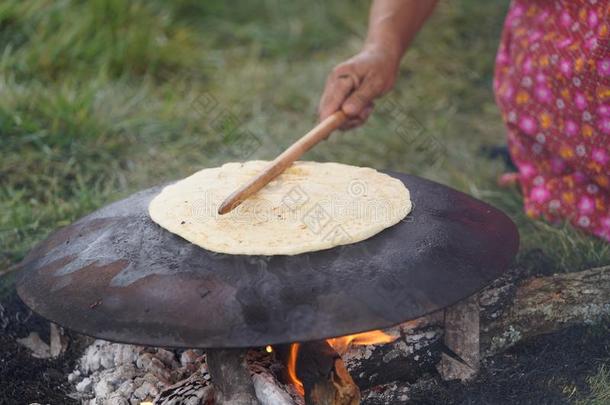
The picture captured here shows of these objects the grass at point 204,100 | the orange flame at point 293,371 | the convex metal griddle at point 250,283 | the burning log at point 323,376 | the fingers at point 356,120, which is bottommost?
the grass at point 204,100

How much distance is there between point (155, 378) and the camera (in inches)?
85.0

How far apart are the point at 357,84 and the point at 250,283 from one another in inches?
45.1

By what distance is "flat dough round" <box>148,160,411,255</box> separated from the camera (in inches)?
74.2

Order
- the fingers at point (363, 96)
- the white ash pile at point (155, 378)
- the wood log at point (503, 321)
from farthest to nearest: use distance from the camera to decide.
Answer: the fingers at point (363, 96), the wood log at point (503, 321), the white ash pile at point (155, 378)

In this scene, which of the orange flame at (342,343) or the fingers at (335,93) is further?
the fingers at (335,93)

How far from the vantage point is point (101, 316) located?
177cm

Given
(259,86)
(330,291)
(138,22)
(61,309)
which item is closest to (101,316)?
(61,309)

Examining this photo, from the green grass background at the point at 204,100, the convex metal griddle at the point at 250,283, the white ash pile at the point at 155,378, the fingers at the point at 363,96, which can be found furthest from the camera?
the green grass background at the point at 204,100

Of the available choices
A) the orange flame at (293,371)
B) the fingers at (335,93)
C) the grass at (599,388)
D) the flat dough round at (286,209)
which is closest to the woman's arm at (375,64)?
the fingers at (335,93)

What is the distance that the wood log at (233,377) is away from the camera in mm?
1888

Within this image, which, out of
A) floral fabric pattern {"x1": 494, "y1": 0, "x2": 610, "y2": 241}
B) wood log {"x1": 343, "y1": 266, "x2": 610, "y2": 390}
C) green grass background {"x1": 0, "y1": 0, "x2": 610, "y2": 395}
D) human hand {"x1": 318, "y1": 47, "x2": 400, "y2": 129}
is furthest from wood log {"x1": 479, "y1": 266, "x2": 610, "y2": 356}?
human hand {"x1": 318, "y1": 47, "x2": 400, "y2": 129}

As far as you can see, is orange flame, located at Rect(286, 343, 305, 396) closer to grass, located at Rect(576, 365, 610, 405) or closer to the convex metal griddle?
the convex metal griddle

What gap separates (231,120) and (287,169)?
83.7 inches

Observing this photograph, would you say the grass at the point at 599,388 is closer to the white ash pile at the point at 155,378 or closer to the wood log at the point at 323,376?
the wood log at the point at 323,376
